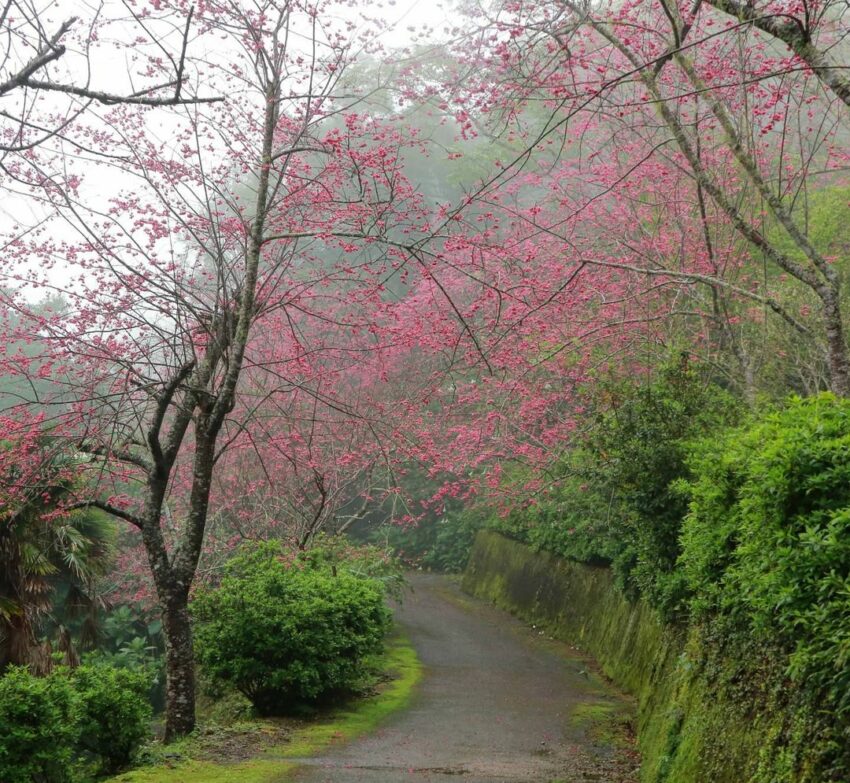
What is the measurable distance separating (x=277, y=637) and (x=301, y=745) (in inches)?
64.8

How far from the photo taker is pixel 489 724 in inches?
379

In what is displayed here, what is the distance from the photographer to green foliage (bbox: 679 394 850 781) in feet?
11.1

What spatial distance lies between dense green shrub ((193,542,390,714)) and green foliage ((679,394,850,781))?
5737mm

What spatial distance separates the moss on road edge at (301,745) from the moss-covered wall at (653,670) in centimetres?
299

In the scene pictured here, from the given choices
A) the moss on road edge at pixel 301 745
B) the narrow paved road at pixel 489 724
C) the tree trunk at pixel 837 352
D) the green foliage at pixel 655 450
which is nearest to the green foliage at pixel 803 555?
the tree trunk at pixel 837 352

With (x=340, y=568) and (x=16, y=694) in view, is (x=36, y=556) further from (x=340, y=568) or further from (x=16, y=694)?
(x=340, y=568)

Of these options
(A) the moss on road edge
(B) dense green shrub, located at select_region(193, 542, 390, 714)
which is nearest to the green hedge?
(A) the moss on road edge

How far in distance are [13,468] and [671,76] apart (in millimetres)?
8658

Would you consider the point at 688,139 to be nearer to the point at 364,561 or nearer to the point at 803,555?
the point at 803,555

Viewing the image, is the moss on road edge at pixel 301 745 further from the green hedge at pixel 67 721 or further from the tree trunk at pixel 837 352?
the tree trunk at pixel 837 352

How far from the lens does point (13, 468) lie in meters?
8.80

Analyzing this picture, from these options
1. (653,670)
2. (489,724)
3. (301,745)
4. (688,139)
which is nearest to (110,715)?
(301,745)

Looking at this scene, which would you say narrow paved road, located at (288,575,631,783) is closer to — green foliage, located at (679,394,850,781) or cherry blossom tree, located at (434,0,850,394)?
green foliage, located at (679,394,850,781)

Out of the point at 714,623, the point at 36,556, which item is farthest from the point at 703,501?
the point at 36,556
